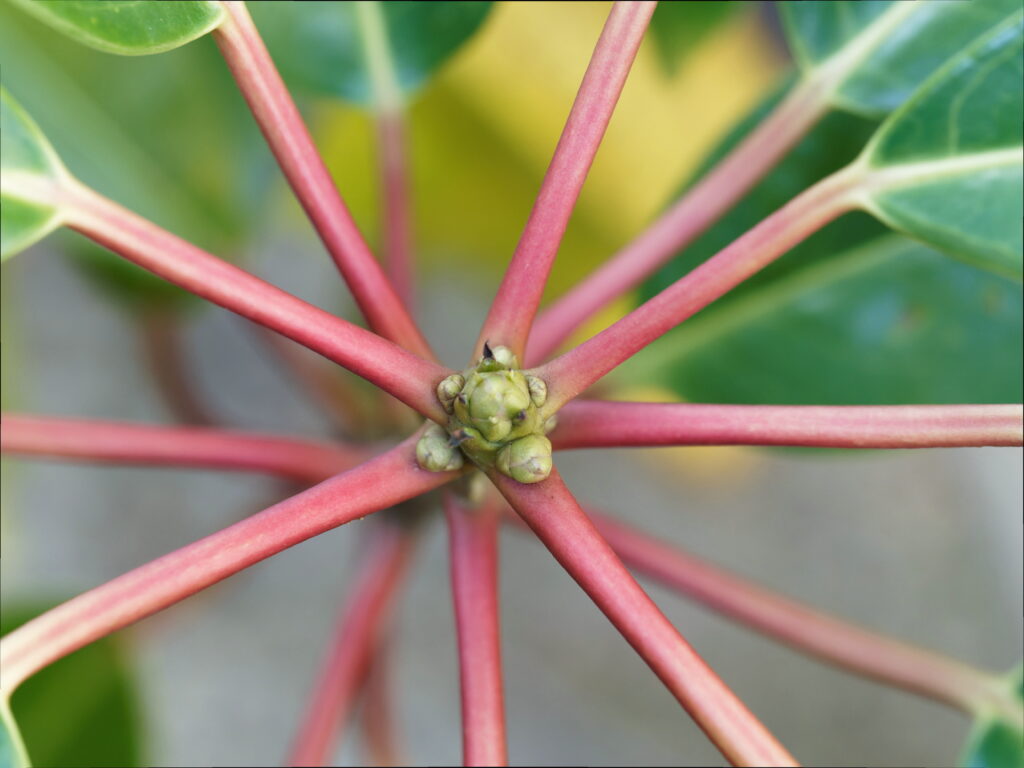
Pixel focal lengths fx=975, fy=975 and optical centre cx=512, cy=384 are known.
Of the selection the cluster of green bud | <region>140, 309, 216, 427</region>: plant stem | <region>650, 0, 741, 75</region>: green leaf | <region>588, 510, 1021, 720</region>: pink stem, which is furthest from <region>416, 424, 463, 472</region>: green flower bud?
<region>140, 309, 216, 427</region>: plant stem

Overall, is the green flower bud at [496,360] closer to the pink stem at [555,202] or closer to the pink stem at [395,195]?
the pink stem at [555,202]

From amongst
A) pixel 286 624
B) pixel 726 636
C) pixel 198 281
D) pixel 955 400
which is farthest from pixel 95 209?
pixel 726 636

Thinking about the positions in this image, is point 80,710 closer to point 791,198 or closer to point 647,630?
point 647,630

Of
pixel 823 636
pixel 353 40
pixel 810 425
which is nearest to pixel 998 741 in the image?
pixel 823 636

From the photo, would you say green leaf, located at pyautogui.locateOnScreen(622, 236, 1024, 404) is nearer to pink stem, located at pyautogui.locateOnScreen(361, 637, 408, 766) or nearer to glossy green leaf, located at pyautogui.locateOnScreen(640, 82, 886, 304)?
glossy green leaf, located at pyautogui.locateOnScreen(640, 82, 886, 304)

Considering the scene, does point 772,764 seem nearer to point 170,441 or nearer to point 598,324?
point 170,441

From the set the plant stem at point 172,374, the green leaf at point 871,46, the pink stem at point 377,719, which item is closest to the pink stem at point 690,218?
the green leaf at point 871,46
